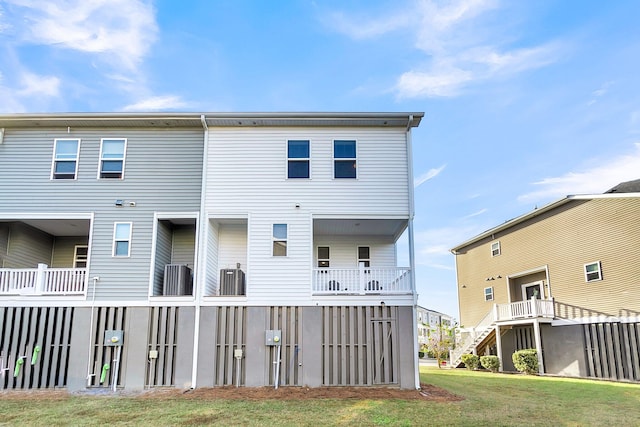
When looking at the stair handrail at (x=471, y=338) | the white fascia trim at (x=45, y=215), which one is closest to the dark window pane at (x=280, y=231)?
the white fascia trim at (x=45, y=215)

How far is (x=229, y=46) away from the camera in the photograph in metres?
18.5

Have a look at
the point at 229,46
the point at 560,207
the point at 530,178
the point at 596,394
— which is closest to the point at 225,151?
the point at 229,46

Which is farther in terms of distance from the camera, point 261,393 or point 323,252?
point 323,252

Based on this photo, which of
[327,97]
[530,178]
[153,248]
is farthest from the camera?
[530,178]

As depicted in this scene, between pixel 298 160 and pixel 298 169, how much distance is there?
0.28m

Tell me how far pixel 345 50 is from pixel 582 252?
12.8 meters

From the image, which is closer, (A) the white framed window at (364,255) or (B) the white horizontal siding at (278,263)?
(B) the white horizontal siding at (278,263)

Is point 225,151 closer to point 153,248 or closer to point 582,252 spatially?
point 153,248

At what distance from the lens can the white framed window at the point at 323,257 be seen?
15.3m

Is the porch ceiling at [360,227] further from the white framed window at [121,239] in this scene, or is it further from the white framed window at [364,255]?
the white framed window at [121,239]

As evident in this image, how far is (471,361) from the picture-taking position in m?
22.2

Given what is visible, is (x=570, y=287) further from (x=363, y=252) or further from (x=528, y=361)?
(x=363, y=252)

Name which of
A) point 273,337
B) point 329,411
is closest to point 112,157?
point 273,337

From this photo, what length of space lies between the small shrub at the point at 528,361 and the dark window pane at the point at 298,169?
12.7 m
